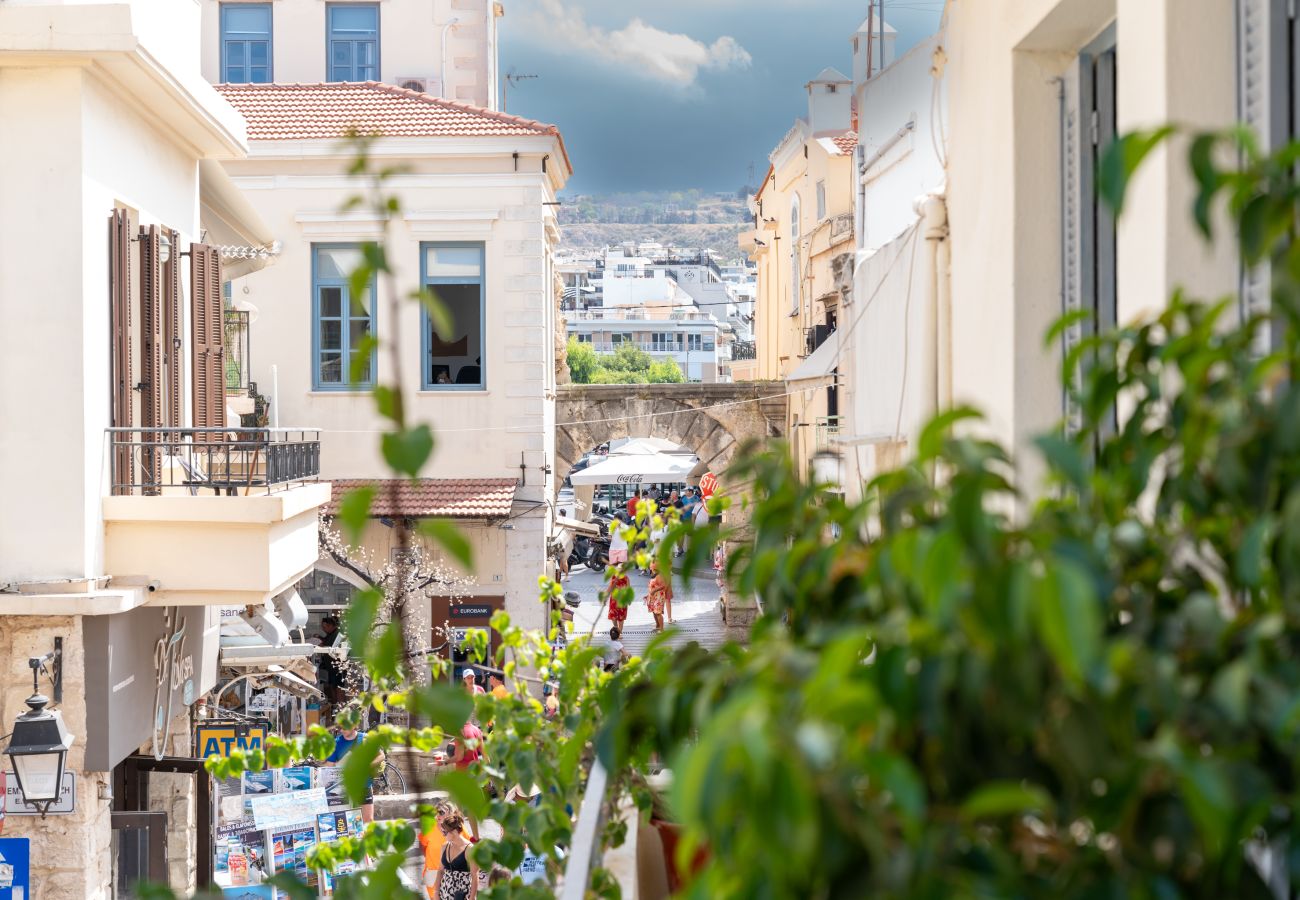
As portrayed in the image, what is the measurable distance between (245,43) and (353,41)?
1695 millimetres

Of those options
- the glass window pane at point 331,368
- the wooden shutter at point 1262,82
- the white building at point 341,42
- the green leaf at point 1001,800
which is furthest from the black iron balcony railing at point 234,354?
the green leaf at point 1001,800

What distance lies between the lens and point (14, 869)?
761 cm

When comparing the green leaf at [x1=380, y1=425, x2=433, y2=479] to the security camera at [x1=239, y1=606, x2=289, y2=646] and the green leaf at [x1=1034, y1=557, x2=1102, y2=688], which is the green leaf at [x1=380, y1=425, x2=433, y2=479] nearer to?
the green leaf at [x1=1034, y1=557, x2=1102, y2=688]

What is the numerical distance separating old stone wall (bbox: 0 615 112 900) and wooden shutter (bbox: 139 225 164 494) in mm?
1158

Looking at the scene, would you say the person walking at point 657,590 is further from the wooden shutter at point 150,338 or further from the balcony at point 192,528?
the wooden shutter at point 150,338

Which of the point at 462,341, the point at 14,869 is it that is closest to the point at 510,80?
the point at 462,341

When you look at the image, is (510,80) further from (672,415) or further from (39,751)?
(39,751)

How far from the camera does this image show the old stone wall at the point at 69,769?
7723 mm

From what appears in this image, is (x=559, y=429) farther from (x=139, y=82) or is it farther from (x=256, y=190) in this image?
(x=139, y=82)

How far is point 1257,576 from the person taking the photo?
124 centimetres

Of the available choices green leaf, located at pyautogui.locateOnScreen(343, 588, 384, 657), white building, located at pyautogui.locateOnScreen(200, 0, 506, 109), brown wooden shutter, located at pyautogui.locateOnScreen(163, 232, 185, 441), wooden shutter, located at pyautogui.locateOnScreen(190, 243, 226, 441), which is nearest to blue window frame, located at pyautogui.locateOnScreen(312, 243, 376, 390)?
white building, located at pyautogui.locateOnScreen(200, 0, 506, 109)

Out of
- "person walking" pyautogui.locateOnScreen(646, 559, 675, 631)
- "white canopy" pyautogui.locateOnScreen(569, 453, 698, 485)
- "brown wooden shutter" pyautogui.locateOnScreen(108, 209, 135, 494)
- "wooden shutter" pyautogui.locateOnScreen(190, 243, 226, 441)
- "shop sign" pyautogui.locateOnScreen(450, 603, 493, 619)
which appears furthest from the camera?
"white canopy" pyautogui.locateOnScreen(569, 453, 698, 485)

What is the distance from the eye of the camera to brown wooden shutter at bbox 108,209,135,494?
8289 millimetres

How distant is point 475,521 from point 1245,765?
1740cm
